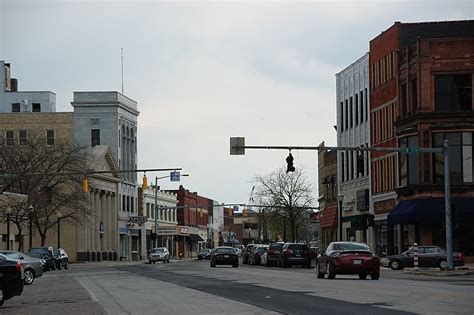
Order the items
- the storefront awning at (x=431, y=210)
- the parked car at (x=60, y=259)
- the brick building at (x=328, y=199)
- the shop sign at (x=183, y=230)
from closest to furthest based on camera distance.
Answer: the storefront awning at (x=431, y=210) → the parked car at (x=60, y=259) → the brick building at (x=328, y=199) → the shop sign at (x=183, y=230)

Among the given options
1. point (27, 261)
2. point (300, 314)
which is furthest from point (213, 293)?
point (27, 261)

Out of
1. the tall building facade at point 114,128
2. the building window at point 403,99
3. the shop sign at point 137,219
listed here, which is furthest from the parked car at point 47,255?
the shop sign at point 137,219

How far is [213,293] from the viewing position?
27844 millimetres

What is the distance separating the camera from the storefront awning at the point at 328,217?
8531 cm

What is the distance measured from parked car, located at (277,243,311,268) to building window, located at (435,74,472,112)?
12091mm

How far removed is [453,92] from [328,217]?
29.3 m

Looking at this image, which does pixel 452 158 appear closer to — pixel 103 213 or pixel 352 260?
pixel 352 260

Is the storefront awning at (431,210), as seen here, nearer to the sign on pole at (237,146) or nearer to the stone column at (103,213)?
the sign on pole at (237,146)

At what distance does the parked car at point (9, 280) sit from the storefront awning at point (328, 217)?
61.8m

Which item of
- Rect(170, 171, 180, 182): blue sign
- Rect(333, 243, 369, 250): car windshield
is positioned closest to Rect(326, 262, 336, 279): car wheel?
Rect(333, 243, 369, 250): car windshield

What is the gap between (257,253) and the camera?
74.3 meters

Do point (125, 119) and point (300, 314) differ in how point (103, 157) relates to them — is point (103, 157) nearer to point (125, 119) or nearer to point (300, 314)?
point (125, 119)

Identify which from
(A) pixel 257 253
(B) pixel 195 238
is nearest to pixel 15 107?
(B) pixel 195 238

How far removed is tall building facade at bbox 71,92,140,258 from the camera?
104 meters
